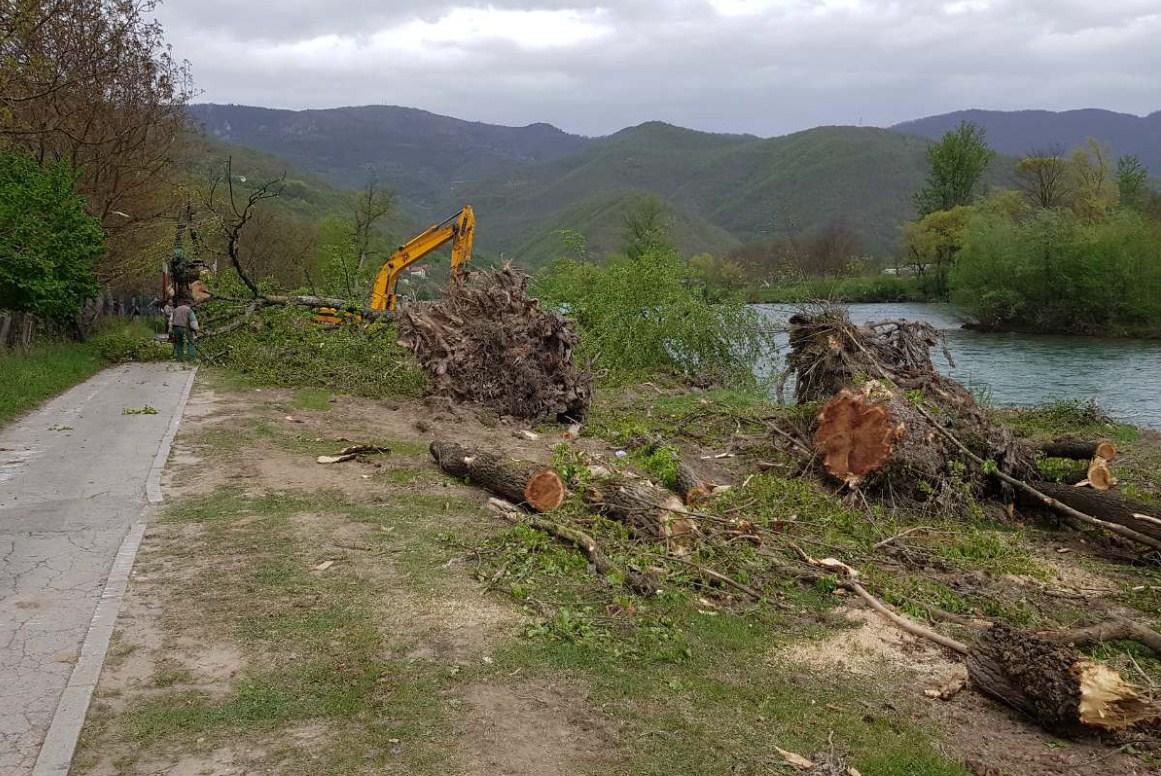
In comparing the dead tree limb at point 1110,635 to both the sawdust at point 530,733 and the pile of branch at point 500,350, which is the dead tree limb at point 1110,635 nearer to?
the sawdust at point 530,733

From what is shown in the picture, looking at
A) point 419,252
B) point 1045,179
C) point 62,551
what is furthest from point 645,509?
point 1045,179

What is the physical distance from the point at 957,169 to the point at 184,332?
7401 cm

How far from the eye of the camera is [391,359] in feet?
63.6

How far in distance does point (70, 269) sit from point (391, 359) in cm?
739

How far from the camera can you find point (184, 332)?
22078 mm

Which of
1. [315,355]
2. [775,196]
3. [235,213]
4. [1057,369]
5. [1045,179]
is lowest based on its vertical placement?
[1057,369]

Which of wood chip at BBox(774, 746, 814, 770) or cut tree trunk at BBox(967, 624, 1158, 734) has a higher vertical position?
cut tree trunk at BBox(967, 624, 1158, 734)

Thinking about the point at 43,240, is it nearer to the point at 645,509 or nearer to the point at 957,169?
the point at 645,509

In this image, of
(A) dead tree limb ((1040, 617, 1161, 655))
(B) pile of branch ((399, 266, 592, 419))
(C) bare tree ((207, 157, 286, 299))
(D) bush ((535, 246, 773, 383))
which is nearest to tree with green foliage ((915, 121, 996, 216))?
(C) bare tree ((207, 157, 286, 299))

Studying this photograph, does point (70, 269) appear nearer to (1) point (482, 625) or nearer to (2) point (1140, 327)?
(1) point (482, 625)

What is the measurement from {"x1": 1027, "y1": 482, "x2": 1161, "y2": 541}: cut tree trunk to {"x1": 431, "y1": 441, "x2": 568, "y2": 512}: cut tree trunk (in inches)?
225

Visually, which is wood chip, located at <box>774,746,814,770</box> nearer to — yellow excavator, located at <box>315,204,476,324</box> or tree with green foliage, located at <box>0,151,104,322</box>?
tree with green foliage, located at <box>0,151,104,322</box>

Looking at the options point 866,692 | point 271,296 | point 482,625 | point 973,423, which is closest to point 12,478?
point 482,625

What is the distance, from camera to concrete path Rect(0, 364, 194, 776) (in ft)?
16.9
